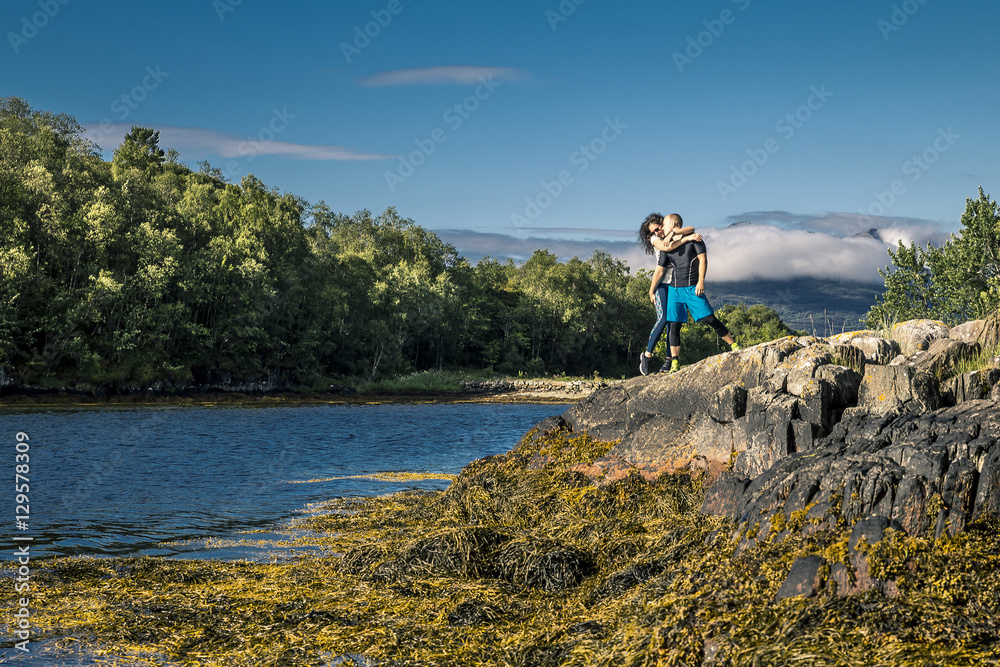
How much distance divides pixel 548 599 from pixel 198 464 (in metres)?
17.0

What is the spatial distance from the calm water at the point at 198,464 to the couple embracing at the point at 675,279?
7.11 metres

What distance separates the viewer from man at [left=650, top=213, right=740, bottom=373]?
47.9 ft

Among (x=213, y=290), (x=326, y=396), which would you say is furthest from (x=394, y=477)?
(x=213, y=290)

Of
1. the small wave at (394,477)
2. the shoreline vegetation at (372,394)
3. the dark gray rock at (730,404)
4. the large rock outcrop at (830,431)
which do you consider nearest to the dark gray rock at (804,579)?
the large rock outcrop at (830,431)

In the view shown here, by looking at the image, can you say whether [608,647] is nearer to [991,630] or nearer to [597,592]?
[597,592]

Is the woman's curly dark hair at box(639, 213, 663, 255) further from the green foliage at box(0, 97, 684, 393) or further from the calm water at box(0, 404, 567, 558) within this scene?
the green foliage at box(0, 97, 684, 393)

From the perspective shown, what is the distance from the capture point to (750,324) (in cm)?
15800

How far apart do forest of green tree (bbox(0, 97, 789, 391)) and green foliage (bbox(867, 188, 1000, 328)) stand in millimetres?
44338

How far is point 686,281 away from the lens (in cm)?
1474

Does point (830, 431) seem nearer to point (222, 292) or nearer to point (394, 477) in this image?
point (394, 477)

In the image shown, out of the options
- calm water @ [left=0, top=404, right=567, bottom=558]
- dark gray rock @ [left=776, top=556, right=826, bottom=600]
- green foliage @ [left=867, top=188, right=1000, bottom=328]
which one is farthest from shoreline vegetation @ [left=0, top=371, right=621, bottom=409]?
dark gray rock @ [left=776, top=556, right=826, bottom=600]

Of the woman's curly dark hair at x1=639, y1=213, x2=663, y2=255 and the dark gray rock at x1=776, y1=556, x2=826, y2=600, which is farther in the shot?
the woman's curly dark hair at x1=639, y1=213, x2=663, y2=255

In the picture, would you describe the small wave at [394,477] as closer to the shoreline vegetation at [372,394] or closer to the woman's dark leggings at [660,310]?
the woman's dark leggings at [660,310]

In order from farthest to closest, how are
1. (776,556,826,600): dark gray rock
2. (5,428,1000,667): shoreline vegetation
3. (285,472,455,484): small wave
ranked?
(285,472,455,484): small wave, (776,556,826,600): dark gray rock, (5,428,1000,667): shoreline vegetation
